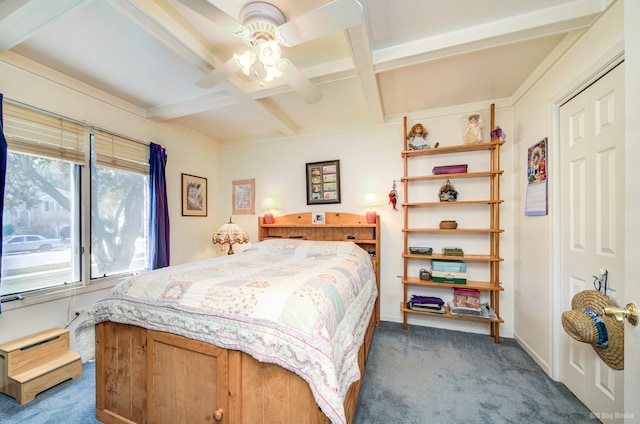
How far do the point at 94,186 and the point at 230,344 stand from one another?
7.79 ft

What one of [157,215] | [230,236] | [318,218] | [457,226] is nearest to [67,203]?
[157,215]

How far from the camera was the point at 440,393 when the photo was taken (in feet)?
5.93

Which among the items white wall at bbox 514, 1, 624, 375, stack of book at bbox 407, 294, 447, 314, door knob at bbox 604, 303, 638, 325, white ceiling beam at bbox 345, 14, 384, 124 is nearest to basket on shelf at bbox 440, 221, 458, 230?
white wall at bbox 514, 1, 624, 375

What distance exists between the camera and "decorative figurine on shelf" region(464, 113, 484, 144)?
103 inches

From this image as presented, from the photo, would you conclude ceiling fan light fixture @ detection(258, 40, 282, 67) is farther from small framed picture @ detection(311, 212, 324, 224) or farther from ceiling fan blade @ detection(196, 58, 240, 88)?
small framed picture @ detection(311, 212, 324, 224)

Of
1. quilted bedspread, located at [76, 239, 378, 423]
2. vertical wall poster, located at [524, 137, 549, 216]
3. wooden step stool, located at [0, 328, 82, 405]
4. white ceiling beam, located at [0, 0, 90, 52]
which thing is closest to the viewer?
quilted bedspread, located at [76, 239, 378, 423]

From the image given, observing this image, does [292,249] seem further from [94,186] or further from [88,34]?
[88,34]

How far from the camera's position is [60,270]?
2219mm

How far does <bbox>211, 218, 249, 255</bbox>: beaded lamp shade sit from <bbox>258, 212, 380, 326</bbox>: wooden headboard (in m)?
0.27

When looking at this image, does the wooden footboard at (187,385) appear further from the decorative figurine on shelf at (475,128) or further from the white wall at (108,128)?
the decorative figurine on shelf at (475,128)

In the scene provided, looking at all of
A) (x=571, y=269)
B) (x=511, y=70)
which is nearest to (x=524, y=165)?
(x=511, y=70)

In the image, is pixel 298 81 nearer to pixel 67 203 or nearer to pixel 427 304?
pixel 67 203

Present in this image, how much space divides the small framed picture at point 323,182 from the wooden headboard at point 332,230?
0.71 ft

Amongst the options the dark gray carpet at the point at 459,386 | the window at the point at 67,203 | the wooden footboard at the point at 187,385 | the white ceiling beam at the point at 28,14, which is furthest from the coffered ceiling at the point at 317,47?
the dark gray carpet at the point at 459,386
